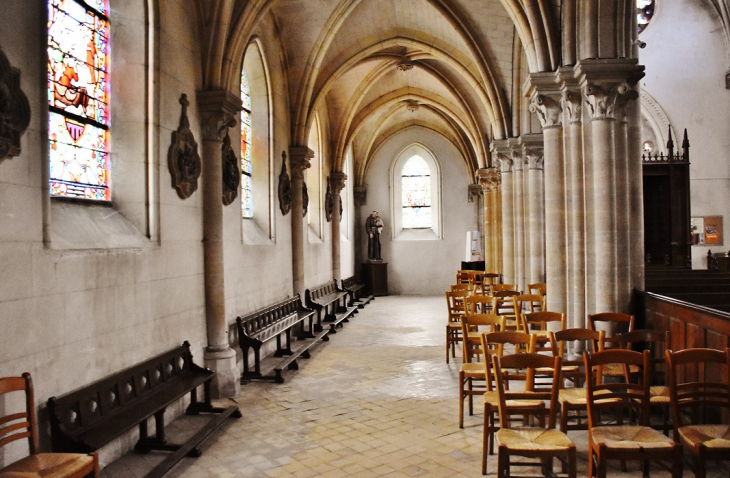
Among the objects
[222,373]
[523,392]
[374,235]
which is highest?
[374,235]

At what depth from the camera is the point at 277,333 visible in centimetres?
850

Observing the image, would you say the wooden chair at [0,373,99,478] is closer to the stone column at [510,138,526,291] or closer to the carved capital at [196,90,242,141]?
the carved capital at [196,90,242,141]

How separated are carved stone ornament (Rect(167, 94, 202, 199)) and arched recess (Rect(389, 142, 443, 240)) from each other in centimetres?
1597

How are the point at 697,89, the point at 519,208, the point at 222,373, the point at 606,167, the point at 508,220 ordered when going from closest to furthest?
the point at 606,167 → the point at 222,373 → the point at 519,208 → the point at 508,220 → the point at 697,89

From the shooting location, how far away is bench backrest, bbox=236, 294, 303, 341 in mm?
8090

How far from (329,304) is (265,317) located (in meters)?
4.20

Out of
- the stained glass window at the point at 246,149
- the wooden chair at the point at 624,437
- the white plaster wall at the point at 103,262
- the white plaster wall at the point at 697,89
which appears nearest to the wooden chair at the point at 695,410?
the wooden chair at the point at 624,437

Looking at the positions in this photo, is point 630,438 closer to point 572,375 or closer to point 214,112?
point 572,375

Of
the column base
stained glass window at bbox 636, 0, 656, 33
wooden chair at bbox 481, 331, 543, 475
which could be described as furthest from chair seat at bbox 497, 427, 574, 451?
stained glass window at bbox 636, 0, 656, 33

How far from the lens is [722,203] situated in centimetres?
1700

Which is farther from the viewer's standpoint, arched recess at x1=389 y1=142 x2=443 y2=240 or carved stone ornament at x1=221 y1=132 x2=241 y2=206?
arched recess at x1=389 y1=142 x2=443 y2=240

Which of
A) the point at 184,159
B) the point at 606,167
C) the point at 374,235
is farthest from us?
the point at 374,235

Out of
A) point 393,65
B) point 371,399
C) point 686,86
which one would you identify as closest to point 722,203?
point 686,86

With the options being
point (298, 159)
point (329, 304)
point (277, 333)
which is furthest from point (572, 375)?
point (329, 304)
